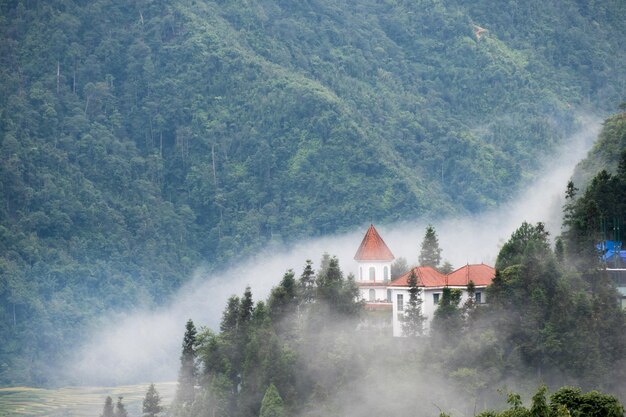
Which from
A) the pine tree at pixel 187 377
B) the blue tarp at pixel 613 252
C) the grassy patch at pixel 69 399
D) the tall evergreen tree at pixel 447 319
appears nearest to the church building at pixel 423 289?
the tall evergreen tree at pixel 447 319

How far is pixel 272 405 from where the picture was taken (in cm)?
7906

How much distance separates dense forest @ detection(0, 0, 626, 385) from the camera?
155500 mm

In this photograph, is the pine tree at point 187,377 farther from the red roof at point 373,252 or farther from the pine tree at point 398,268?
the pine tree at point 398,268

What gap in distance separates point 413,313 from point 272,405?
886cm

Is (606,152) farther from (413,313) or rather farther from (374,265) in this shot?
(413,313)

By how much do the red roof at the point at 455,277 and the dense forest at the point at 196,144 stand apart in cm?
6828

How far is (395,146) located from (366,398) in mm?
98381

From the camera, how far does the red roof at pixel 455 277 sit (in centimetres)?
7800

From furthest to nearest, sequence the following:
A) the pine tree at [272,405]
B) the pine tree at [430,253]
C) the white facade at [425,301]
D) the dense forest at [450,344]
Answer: the pine tree at [430,253]
the pine tree at [272,405]
the white facade at [425,301]
the dense forest at [450,344]

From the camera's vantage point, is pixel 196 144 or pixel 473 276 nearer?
pixel 473 276

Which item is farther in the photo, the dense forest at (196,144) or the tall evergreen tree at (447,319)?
the dense forest at (196,144)

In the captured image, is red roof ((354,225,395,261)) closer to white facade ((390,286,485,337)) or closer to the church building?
the church building

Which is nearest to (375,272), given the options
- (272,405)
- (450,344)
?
(450,344)

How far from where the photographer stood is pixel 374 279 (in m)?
84.4
